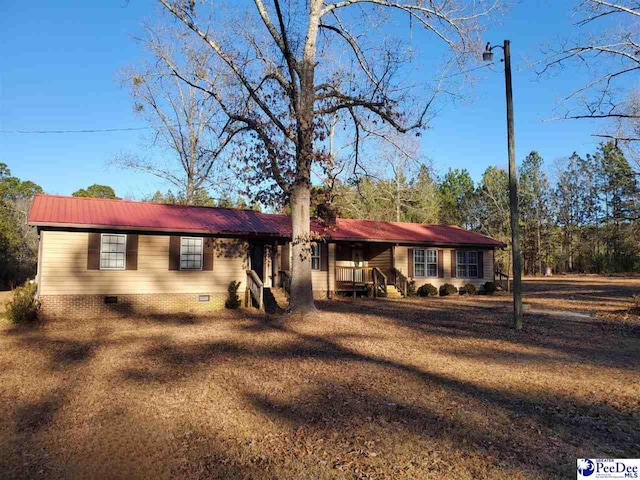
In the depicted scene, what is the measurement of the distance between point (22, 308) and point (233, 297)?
640 cm

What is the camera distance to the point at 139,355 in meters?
8.45

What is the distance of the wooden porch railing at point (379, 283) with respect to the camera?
68.7 ft

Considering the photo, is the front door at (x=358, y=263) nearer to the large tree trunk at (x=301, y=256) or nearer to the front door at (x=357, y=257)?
the front door at (x=357, y=257)

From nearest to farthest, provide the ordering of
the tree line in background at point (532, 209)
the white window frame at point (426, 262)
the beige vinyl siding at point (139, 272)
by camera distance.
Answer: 1. the beige vinyl siding at point (139, 272)
2. the white window frame at point (426, 262)
3. the tree line in background at point (532, 209)

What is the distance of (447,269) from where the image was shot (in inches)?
933

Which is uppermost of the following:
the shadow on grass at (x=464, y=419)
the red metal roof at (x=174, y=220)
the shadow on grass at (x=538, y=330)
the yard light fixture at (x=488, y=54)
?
the yard light fixture at (x=488, y=54)

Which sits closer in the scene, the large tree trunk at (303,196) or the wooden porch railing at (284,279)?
the large tree trunk at (303,196)

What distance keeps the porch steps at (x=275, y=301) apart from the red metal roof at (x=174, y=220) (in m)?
2.30

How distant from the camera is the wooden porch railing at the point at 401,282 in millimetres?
21047

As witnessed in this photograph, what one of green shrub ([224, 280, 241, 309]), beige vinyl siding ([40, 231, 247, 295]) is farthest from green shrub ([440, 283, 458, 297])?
green shrub ([224, 280, 241, 309])

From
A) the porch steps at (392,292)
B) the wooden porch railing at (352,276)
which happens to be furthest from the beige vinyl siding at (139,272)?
the porch steps at (392,292)

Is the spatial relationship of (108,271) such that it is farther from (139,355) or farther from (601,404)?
(601,404)

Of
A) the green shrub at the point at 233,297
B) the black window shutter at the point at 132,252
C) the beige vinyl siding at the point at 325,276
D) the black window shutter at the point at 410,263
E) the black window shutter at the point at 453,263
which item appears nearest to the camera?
the black window shutter at the point at 132,252

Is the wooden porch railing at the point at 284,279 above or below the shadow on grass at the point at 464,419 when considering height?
above
